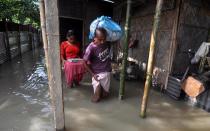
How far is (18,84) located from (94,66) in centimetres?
238

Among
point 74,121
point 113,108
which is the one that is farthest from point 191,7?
point 74,121

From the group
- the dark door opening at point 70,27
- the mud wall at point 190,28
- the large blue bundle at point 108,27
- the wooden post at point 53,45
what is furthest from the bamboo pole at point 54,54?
the dark door opening at point 70,27

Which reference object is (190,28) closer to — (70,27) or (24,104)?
(24,104)

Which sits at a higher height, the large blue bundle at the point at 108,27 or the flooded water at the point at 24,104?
the large blue bundle at the point at 108,27

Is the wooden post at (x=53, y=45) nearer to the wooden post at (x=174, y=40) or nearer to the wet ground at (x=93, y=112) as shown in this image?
the wet ground at (x=93, y=112)

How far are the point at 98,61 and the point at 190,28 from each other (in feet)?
8.02

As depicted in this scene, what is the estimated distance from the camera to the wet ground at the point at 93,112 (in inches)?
124

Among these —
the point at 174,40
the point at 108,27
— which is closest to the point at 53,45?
the point at 108,27

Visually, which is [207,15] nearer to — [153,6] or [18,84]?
[153,6]

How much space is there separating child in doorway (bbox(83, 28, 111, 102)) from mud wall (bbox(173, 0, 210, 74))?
5.91 ft

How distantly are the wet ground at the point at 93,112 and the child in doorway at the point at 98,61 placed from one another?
35 cm

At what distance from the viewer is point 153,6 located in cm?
554

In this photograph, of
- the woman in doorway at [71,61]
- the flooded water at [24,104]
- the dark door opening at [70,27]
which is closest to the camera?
the flooded water at [24,104]

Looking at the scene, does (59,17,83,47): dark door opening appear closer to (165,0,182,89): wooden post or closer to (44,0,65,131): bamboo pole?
(165,0,182,89): wooden post
